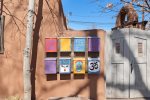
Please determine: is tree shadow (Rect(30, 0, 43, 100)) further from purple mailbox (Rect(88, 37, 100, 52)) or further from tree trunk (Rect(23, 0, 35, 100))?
purple mailbox (Rect(88, 37, 100, 52))

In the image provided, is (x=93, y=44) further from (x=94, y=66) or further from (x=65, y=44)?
(x=65, y=44)

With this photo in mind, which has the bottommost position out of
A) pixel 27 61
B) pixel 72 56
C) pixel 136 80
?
pixel 136 80

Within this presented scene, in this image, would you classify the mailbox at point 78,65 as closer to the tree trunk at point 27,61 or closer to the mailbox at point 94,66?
the mailbox at point 94,66

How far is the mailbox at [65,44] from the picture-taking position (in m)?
7.18

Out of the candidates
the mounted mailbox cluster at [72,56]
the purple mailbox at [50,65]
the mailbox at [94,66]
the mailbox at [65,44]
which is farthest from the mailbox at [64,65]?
the mailbox at [94,66]

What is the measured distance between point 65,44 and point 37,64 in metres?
0.89

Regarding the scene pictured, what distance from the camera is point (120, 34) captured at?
778cm

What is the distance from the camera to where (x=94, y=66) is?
23.7 feet

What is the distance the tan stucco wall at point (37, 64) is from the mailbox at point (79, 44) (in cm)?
20

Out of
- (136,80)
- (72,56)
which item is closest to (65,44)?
(72,56)

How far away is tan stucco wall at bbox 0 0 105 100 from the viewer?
23.6 feet

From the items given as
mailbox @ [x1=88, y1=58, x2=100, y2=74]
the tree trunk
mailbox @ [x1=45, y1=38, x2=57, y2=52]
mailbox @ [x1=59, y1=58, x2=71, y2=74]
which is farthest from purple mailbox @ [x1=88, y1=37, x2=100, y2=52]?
the tree trunk

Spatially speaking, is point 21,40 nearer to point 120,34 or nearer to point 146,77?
point 120,34

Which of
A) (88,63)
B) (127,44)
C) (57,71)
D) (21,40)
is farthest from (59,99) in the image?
(127,44)
